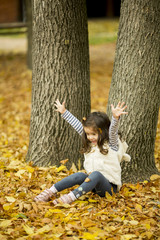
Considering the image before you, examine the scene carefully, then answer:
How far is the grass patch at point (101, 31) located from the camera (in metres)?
14.9

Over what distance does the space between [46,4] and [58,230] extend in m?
2.39

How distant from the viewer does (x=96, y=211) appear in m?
3.01

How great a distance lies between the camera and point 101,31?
1803 centimetres

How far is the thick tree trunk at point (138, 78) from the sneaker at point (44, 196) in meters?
0.98

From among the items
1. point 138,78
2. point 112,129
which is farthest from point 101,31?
point 112,129

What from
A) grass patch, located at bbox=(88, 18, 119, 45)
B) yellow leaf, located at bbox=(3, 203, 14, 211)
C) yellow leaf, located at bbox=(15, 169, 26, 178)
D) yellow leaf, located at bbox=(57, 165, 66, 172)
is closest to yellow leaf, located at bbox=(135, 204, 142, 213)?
yellow leaf, located at bbox=(57, 165, 66, 172)

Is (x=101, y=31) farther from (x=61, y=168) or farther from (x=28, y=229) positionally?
(x=28, y=229)

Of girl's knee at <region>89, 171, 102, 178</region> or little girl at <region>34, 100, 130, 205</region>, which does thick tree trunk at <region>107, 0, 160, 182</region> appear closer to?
little girl at <region>34, 100, 130, 205</region>

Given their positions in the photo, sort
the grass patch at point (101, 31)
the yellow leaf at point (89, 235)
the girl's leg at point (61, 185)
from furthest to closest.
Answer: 1. the grass patch at point (101, 31)
2. the girl's leg at point (61, 185)
3. the yellow leaf at point (89, 235)

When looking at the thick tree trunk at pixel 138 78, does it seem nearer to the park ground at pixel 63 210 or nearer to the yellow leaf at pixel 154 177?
the yellow leaf at pixel 154 177

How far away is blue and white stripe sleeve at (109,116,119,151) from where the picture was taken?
2.91 metres

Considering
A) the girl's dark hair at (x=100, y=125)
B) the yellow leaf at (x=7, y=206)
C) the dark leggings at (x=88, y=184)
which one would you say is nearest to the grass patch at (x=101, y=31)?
the girl's dark hair at (x=100, y=125)

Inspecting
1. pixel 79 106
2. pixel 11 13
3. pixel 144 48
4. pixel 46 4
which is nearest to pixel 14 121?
pixel 79 106

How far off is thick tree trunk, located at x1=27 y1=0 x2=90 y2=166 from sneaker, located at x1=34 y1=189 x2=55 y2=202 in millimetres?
737
